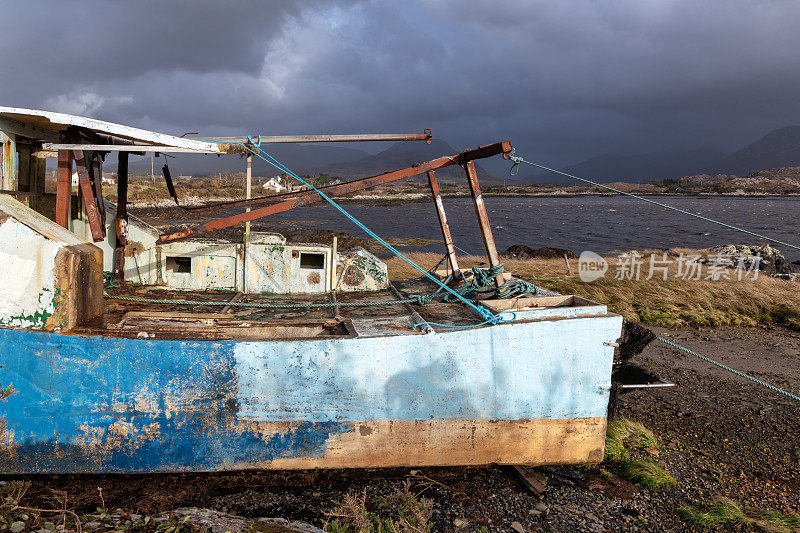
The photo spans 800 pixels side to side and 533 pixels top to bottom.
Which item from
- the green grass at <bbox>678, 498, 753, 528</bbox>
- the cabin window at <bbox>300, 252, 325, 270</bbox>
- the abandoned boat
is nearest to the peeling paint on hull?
the abandoned boat

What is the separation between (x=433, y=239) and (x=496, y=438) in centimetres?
2658

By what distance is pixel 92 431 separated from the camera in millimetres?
5008

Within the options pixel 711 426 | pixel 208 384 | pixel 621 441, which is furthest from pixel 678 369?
pixel 208 384

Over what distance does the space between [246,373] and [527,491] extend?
3.25m

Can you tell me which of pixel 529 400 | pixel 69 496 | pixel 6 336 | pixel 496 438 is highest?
pixel 6 336

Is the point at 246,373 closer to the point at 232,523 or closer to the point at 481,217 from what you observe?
the point at 232,523

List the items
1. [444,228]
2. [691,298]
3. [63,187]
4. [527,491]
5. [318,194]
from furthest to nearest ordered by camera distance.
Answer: [691,298] < [444,228] < [318,194] < [63,187] < [527,491]

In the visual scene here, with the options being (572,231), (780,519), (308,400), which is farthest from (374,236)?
(572,231)

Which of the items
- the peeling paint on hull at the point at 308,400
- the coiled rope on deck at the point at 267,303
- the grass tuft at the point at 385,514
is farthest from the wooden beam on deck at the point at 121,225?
the grass tuft at the point at 385,514

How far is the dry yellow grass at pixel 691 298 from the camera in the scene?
1246 cm

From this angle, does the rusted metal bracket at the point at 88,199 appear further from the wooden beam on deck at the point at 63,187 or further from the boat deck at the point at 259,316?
the boat deck at the point at 259,316

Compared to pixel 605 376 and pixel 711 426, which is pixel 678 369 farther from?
pixel 605 376

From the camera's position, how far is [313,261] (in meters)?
7.94

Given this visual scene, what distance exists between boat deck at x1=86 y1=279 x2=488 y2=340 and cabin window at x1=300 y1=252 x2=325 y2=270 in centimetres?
50
